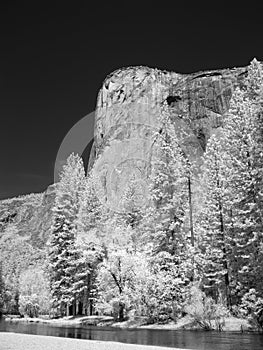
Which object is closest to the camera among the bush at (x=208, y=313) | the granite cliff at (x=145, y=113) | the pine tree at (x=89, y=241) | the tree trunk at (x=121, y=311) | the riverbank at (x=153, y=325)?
the riverbank at (x=153, y=325)

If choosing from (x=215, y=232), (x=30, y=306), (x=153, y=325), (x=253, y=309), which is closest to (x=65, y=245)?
(x=30, y=306)

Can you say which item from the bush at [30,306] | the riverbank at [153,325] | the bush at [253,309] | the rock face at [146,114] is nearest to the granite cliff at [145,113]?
the rock face at [146,114]

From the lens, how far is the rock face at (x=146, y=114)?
319 ft

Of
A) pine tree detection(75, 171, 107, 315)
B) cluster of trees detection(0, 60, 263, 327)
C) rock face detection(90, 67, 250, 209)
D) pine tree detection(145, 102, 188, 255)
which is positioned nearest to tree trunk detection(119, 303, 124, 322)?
cluster of trees detection(0, 60, 263, 327)

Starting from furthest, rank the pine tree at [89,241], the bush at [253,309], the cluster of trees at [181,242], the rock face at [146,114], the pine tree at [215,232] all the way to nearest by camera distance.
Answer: the rock face at [146,114] → the pine tree at [89,241] → the pine tree at [215,232] → the cluster of trees at [181,242] → the bush at [253,309]

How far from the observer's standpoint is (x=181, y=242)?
30.2m

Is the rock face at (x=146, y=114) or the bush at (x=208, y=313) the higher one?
the rock face at (x=146, y=114)

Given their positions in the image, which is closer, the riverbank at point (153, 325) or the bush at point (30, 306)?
the riverbank at point (153, 325)

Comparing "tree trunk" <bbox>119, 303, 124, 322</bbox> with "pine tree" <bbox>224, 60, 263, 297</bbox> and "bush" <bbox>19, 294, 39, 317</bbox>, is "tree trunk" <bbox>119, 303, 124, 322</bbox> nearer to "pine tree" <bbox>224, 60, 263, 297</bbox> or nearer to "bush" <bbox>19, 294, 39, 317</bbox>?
"pine tree" <bbox>224, 60, 263, 297</bbox>

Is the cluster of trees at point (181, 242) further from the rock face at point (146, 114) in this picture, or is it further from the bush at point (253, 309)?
the rock face at point (146, 114)

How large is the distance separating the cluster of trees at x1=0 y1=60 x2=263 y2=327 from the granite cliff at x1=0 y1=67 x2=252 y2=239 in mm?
42943

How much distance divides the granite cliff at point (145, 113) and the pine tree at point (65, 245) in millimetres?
37851

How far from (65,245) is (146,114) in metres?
81.9

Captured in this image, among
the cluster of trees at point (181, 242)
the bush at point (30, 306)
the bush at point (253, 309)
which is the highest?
the cluster of trees at point (181, 242)
